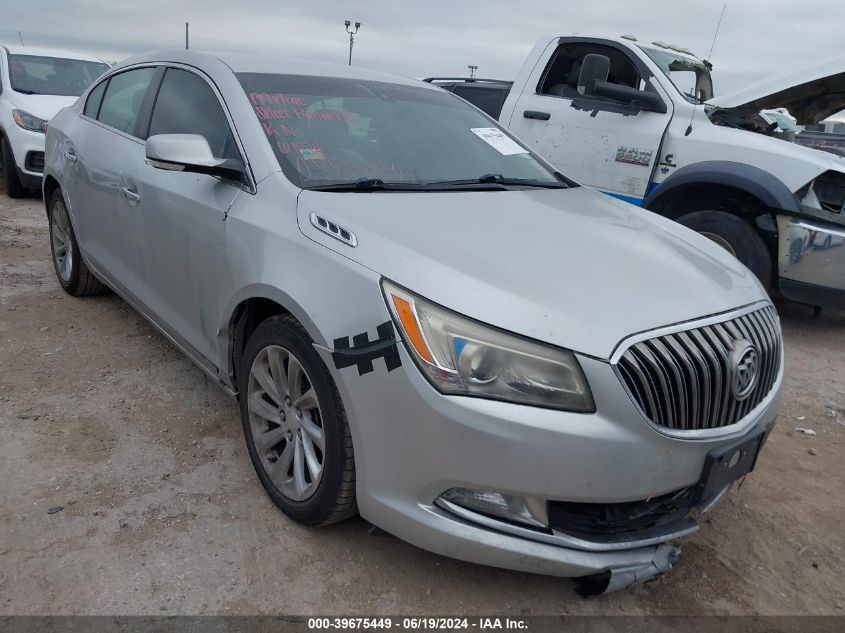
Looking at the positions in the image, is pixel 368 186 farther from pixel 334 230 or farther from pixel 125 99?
pixel 125 99

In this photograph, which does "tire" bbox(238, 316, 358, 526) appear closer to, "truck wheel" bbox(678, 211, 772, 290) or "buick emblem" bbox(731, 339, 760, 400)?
"buick emblem" bbox(731, 339, 760, 400)

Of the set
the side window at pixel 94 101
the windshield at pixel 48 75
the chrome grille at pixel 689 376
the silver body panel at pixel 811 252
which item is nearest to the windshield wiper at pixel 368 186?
the chrome grille at pixel 689 376

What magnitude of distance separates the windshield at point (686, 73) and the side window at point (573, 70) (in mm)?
205

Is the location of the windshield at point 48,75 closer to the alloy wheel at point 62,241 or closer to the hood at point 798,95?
the alloy wheel at point 62,241

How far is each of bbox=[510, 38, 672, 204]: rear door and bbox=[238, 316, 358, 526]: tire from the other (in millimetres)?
3780

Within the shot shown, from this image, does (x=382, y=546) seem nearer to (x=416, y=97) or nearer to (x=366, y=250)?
(x=366, y=250)

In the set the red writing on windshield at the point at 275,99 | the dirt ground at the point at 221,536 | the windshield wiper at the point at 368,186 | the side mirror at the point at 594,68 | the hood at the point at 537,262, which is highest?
the side mirror at the point at 594,68

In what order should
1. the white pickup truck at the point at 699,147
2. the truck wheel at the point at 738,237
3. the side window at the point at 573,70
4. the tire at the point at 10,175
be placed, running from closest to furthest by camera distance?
the white pickup truck at the point at 699,147 → the truck wheel at the point at 738,237 → the side window at the point at 573,70 → the tire at the point at 10,175

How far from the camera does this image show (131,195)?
3.33 metres

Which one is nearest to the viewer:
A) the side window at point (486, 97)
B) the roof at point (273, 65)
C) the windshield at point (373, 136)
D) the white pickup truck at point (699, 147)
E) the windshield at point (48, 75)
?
the windshield at point (373, 136)

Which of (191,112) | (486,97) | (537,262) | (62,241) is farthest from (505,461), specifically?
(486,97)

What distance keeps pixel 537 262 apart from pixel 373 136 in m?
1.14

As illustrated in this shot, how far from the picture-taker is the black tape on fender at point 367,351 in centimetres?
194

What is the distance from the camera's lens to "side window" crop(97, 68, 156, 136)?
3633 mm
